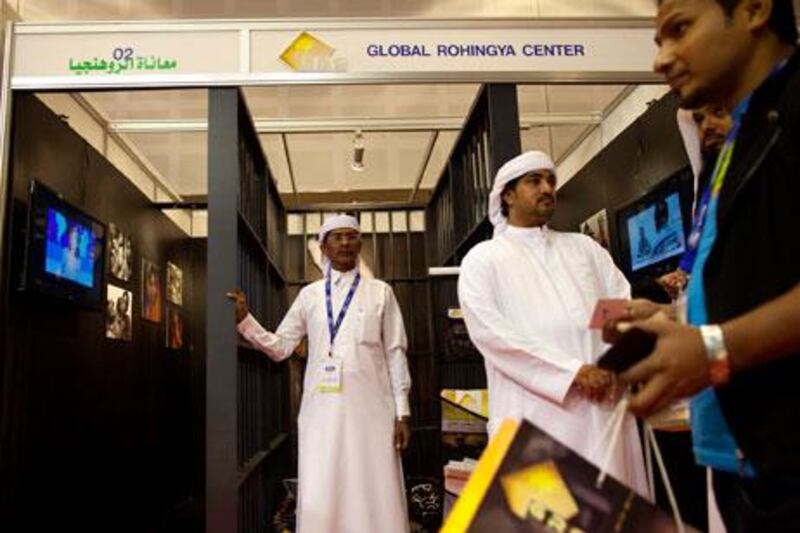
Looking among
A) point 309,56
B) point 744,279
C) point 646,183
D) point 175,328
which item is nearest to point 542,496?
point 744,279

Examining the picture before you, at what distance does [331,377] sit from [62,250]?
154 centimetres

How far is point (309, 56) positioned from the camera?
3021 millimetres

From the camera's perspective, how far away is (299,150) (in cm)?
642

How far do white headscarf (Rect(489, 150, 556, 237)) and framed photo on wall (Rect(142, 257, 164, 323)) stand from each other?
11.5ft

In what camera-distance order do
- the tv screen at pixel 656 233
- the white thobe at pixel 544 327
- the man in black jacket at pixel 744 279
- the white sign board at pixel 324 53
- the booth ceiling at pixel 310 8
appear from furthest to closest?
the booth ceiling at pixel 310 8
the tv screen at pixel 656 233
the white sign board at pixel 324 53
the white thobe at pixel 544 327
the man in black jacket at pixel 744 279

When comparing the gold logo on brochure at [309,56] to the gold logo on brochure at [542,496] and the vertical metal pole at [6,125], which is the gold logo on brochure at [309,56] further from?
the gold logo on brochure at [542,496]

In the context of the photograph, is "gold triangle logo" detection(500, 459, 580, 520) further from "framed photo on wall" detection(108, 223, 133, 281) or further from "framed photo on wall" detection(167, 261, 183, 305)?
"framed photo on wall" detection(167, 261, 183, 305)

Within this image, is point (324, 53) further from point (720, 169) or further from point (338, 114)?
point (338, 114)

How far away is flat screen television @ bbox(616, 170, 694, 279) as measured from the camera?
3.40m

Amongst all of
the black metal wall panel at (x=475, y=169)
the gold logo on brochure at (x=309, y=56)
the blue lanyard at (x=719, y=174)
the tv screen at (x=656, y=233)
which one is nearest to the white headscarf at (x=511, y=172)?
the black metal wall panel at (x=475, y=169)

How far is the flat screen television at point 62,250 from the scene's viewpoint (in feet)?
10.5

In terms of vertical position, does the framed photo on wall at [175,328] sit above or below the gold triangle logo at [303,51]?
below

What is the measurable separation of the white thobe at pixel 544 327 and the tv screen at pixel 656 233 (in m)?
1.04

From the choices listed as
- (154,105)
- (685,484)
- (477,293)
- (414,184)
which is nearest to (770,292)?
(477,293)
